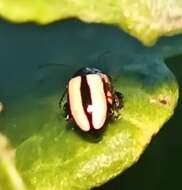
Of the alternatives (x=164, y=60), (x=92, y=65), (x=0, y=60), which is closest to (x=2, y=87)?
(x=0, y=60)

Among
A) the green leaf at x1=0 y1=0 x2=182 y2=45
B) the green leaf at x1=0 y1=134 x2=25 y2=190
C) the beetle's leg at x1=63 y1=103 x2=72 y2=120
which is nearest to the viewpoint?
the green leaf at x1=0 y1=134 x2=25 y2=190

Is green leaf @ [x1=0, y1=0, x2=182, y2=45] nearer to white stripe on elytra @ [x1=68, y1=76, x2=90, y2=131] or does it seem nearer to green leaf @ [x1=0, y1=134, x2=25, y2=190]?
white stripe on elytra @ [x1=68, y1=76, x2=90, y2=131]

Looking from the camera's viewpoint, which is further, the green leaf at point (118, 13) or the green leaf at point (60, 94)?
the green leaf at point (118, 13)

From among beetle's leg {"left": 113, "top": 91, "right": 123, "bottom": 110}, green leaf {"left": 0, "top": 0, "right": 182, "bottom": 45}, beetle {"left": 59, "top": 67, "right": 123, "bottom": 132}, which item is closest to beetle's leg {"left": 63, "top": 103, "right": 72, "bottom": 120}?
beetle {"left": 59, "top": 67, "right": 123, "bottom": 132}

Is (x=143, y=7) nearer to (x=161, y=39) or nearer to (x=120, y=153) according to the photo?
(x=161, y=39)

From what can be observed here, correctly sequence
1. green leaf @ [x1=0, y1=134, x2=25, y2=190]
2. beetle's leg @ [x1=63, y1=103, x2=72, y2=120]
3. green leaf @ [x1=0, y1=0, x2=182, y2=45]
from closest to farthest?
green leaf @ [x1=0, y1=134, x2=25, y2=190] → beetle's leg @ [x1=63, y1=103, x2=72, y2=120] → green leaf @ [x1=0, y1=0, x2=182, y2=45]

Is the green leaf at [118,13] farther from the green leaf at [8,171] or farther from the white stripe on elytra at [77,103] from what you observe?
the green leaf at [8,171]

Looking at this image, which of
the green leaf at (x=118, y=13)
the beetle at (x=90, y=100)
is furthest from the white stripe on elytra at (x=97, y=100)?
the green leaf at (x=118, y=13)

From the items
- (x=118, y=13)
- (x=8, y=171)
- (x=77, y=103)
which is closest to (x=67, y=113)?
(x=77, y=103)
